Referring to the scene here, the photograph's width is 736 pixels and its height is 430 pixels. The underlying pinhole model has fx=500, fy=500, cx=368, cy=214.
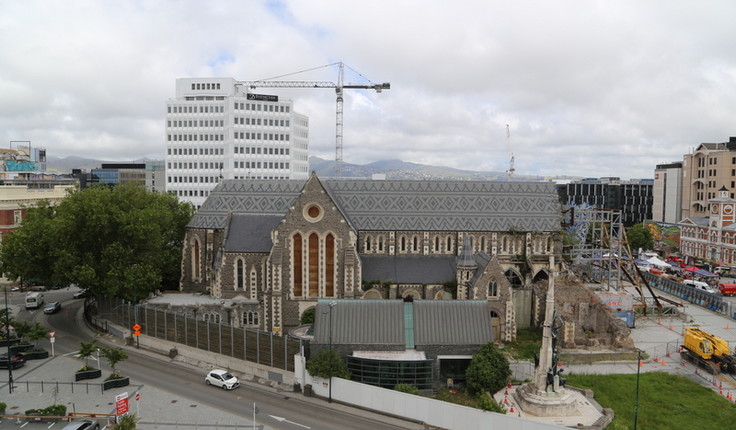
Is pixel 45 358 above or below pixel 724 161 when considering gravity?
below

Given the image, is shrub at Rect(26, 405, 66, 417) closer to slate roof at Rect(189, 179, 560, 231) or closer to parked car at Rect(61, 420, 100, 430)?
parked car at Rect(61, 420, 100, 430)

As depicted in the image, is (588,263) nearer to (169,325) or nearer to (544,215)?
(544,215)

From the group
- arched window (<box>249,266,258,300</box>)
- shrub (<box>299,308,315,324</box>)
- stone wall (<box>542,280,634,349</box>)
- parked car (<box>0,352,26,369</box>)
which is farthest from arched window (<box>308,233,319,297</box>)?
parked car (<box>0,352,26,369</box>)

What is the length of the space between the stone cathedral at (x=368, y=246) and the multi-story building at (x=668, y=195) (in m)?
91.9

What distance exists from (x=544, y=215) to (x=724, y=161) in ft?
274

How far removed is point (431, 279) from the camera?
55594 mm

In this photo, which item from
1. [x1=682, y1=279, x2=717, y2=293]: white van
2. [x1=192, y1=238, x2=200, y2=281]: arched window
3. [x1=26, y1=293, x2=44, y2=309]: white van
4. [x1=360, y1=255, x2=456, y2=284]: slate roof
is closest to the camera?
[x1=360, y1=255, x2=456, y2=284]: slate roof

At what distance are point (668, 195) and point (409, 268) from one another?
4442 inches

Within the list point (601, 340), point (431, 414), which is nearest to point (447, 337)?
point (431, 414)

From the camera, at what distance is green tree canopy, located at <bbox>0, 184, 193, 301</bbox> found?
52.1 metres

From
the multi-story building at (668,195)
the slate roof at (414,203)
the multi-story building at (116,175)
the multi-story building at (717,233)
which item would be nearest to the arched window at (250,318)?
the slate roof at (414,203)

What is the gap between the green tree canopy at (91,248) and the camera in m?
52.1

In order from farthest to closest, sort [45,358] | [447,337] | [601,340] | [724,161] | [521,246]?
1. [724,161]
2. [521,246]
3. [601,340]
4. [45,358]
5. [447,337]

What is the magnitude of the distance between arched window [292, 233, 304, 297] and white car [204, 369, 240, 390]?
44.0 ft
